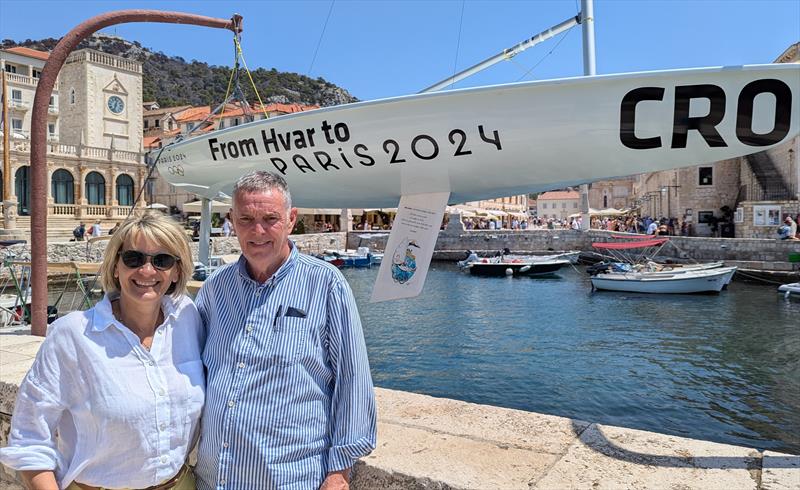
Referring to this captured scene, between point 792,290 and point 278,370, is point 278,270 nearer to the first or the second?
point 278,370

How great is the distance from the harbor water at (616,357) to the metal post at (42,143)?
708 cm

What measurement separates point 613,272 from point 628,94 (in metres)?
24.1

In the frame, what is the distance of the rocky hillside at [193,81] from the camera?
11539 centimetres

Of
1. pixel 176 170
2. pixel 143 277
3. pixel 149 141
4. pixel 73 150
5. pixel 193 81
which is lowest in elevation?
pixel 143 277

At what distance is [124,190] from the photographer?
150 feet

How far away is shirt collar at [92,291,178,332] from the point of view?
174cm

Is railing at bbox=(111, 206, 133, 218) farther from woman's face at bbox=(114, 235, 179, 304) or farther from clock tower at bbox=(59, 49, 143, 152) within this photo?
woman's face at bbox=(114, 235, 179, 304)

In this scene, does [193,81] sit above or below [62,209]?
above

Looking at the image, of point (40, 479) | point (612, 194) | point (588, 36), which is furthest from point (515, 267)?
point (612, 194)

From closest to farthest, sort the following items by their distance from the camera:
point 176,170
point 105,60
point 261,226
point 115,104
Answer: point 261,226 < point 176,170 < point 105,60 < point 115,104

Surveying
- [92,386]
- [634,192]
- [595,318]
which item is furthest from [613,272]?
[634,192]

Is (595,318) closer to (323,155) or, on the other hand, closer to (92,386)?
(323,155)

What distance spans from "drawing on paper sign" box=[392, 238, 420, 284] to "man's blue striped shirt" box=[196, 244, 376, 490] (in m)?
1.54

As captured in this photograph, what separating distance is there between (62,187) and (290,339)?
156 feet
